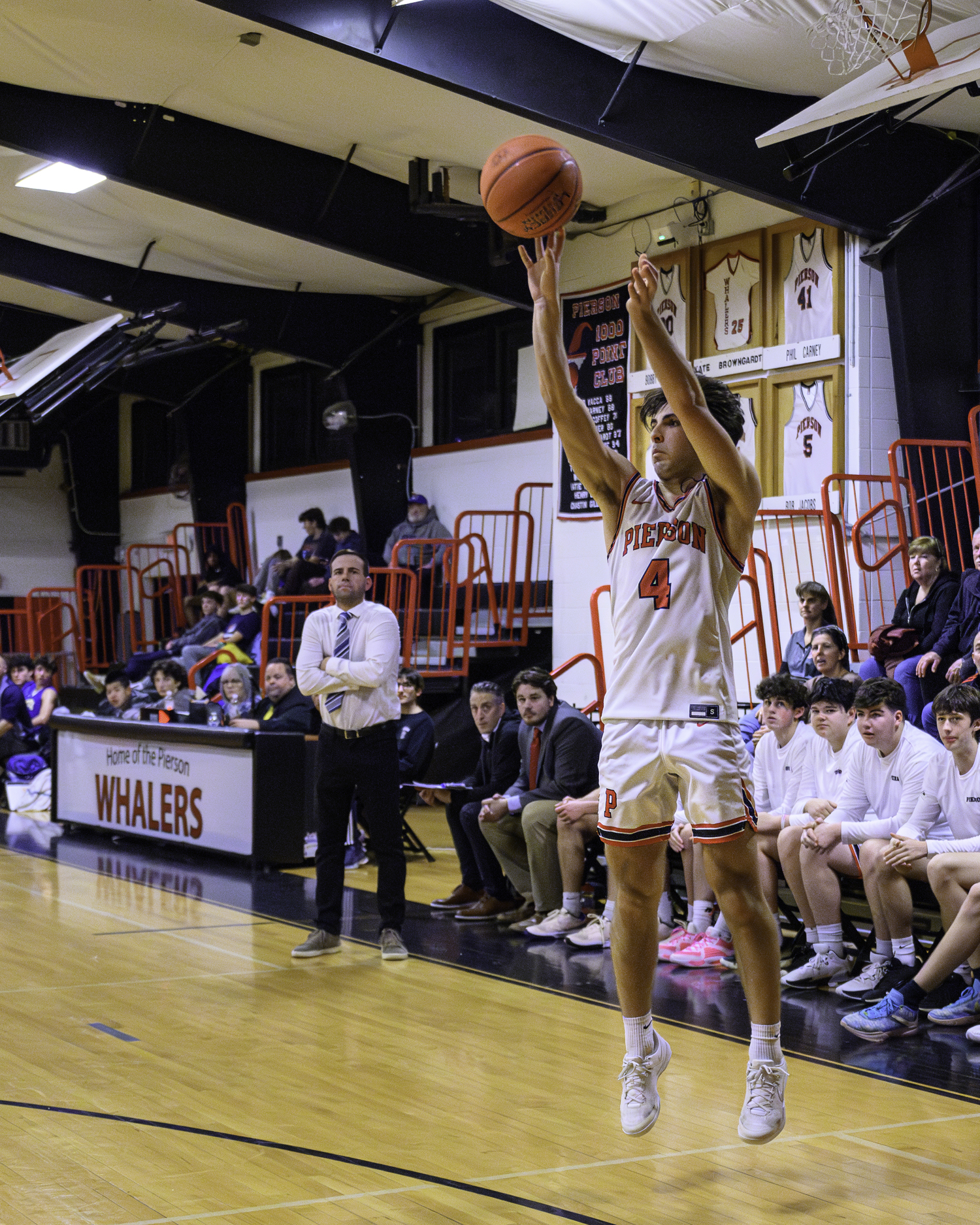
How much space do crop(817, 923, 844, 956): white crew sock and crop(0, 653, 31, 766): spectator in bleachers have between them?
29.3 feet

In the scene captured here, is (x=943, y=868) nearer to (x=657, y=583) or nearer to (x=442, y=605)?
(x=657, y=583)

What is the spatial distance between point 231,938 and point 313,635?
1.62 metres

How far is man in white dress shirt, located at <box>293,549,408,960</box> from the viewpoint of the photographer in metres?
6.67

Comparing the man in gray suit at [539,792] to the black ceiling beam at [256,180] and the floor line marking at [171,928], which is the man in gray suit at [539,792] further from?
the black ceiling beam at [256,180]

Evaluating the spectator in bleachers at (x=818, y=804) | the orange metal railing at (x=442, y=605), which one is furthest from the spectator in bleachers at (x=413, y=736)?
the spectator in bleachers at (x=818, y=804)

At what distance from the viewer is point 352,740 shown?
264 inches

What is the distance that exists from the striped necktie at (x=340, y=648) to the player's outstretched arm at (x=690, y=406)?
11.0 ft

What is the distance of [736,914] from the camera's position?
141 inches

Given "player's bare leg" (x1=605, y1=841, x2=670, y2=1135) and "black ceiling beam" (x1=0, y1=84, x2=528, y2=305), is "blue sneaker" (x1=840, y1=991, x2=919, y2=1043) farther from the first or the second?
"black ceiling beam" (x1=0, y1=84, x2=528, y2=305)

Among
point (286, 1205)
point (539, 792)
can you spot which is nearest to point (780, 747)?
point (539, 792)

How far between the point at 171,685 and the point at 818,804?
269 inches

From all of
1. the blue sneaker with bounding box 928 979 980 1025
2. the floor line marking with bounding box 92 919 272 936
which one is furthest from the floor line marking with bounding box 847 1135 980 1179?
the floor line marking with bounding box 92 919 272 936

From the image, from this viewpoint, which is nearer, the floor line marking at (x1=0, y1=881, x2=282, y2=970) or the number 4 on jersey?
the number 4 on jersey

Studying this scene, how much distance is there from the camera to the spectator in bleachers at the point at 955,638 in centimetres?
748
